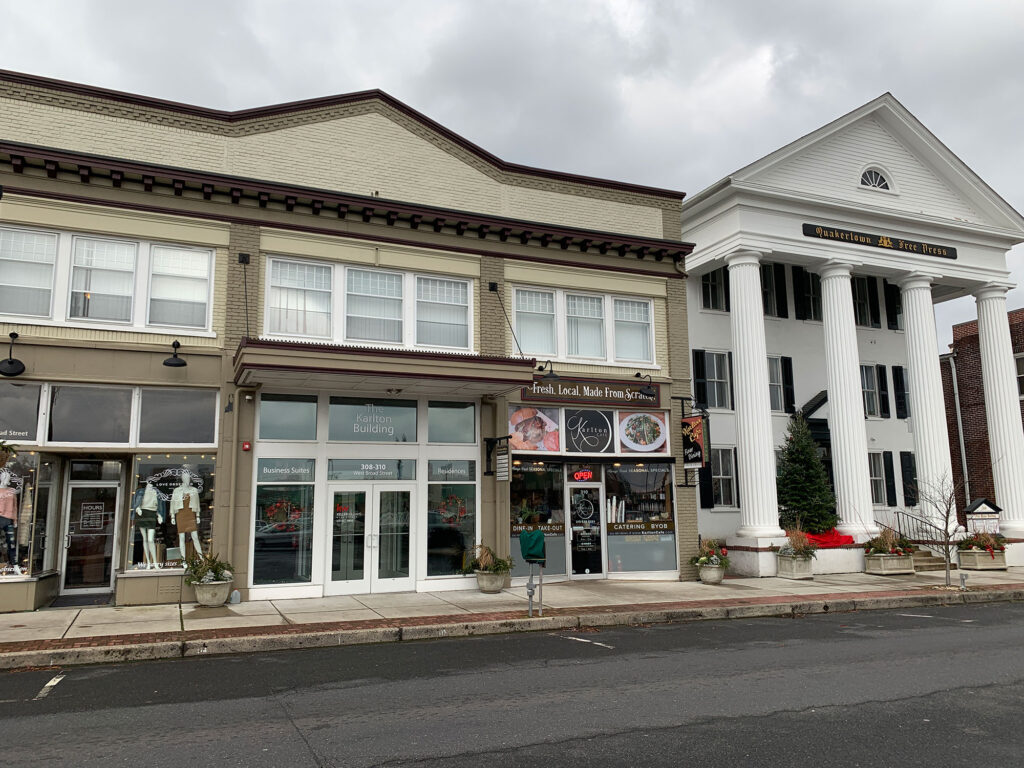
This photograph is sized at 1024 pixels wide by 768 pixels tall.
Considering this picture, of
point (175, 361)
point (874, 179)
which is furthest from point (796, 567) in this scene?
point (175, 361)

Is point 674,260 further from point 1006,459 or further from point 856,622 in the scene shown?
point 1006,459

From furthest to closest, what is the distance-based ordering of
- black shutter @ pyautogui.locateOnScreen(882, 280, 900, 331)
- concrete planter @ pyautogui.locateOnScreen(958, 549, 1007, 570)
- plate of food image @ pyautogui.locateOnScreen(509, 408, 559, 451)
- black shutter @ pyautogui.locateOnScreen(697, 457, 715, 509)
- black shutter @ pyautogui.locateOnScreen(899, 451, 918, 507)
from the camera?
1. black shutter @ pyautogui.locateOnScreen(882, 280, 900, 331)
2. black shutter @ pyautogui.locateOnScreen(899, 451, 918, 507)
3. black shutter @ pyautogui.locateOnScreen(697, 457, 715, 509)
4. concrete planter @ pyautogui.locateOnScreen(958, 549, 1007, 570)
5. plate of food image @ pyautogui.locateOnScreen(509, 408, 559, 451)

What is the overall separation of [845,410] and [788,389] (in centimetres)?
296

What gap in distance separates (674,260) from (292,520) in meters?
10.4

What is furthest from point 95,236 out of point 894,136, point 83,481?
point 894,136

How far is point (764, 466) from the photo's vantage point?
19016mm

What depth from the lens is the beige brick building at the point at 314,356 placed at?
13273 millimetres

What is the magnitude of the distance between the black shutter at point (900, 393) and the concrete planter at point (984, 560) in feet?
17.8

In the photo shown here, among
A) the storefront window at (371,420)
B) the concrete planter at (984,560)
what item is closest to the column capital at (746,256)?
the concrete planter at (984,560)

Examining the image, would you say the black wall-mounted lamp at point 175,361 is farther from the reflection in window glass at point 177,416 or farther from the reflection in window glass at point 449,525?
the reflection in window glass at point 449,525

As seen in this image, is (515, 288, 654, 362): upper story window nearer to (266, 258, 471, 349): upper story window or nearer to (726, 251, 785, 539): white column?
(266, 258, 471, 349): upper story window

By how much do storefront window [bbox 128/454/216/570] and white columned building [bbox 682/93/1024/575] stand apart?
12003 mm

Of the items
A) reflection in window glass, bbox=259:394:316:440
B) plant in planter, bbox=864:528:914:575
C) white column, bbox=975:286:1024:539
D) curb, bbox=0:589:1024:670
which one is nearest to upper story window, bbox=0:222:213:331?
reflection in window glass, bbox=259:394:316:440

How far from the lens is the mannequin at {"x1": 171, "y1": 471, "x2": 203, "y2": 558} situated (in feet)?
44.3
